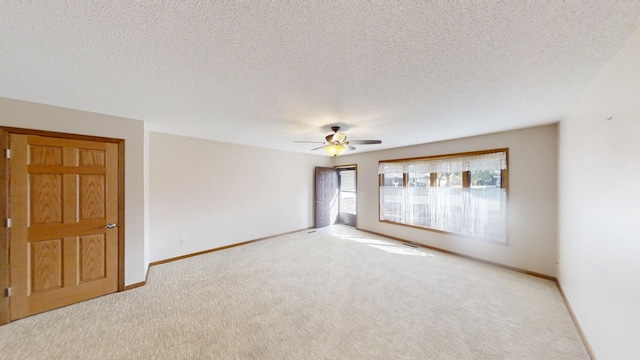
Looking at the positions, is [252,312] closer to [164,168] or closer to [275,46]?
[275,46]

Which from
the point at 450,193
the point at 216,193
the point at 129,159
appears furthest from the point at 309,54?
the point at 450,193

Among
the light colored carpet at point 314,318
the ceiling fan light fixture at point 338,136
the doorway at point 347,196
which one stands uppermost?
the ceiling fan light fixture at point 338,136

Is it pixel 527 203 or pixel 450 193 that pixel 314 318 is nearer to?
pixel 450 193

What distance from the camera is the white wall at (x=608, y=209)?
48.0 inches

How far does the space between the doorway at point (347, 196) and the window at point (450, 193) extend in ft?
4.35

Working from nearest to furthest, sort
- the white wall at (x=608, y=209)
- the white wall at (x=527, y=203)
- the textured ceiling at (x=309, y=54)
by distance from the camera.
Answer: the textured ceiling at (x=309, y=54)
the white wall at (x=608, y=209)
the white wall at (x=527, y=203)

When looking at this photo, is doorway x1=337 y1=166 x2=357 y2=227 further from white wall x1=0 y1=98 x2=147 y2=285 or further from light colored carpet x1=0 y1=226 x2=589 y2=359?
white wall x1=0 y1=98 x2=147 y2=285

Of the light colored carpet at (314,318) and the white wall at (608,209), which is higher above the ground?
the white wall at (608,209)

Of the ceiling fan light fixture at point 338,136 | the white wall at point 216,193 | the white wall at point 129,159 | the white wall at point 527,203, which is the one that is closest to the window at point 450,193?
the white wall at point 527,203

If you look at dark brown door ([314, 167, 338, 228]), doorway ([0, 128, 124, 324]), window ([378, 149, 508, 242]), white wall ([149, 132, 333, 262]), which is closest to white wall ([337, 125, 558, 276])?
window ([378, 149, 508, 242])

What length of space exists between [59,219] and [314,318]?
3.14 metres

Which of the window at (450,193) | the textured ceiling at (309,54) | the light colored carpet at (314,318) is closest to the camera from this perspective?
the textured ceiling at (309,54)

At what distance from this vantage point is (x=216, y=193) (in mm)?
4207

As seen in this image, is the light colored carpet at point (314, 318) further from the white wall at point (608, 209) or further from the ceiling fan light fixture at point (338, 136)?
the ceiling fan light fixture at point (338, 136)
